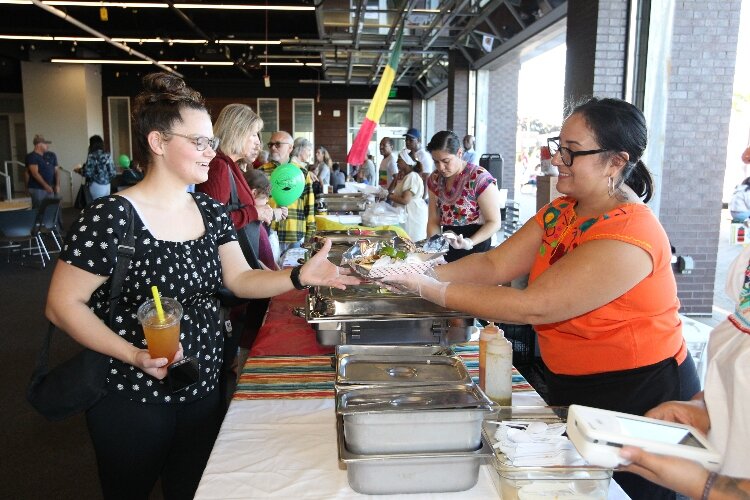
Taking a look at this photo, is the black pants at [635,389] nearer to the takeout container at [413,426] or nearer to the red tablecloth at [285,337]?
the takeout container at [413,426]

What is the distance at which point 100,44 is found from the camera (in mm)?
13102

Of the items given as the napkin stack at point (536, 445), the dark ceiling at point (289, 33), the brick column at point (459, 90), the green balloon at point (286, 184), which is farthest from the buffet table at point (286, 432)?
the brick column at point (459, 90)

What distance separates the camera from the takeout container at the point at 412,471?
1058 mm

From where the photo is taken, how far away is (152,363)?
136 cm

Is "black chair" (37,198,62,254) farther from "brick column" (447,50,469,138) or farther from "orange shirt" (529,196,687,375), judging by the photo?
"orange shirt" (529,196,687,375)

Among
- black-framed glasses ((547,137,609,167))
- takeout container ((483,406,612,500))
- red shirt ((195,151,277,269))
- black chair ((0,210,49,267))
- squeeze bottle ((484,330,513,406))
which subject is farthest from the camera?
black chair ((0,210,49,267))

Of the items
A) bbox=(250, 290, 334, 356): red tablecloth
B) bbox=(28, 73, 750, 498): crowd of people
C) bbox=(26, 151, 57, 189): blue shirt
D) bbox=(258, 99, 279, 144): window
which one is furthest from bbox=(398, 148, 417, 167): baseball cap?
bbox=(258, 99, 279, 144): window

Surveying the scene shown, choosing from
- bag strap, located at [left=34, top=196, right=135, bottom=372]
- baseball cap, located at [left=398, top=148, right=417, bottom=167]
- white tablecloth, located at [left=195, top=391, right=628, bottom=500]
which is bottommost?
white tablecloth, located at [left=195, top=391, right=628, bottom=500]

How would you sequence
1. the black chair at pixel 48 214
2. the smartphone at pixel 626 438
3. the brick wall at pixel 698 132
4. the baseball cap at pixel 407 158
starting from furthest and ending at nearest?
the baseball cap at pixel 407 158 → the black chair at pixel 48 214 → the brick wall at pixel 698 132 → the smartphone at pixel 626 438

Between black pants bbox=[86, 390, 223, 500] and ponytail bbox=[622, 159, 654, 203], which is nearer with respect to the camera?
black pants bbox=[86, 390, 223, 500]

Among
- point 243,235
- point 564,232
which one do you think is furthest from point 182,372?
point 243,235

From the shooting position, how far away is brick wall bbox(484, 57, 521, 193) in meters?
11.0

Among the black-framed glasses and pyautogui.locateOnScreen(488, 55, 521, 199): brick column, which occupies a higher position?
pyautogui.locateOnScreen(488, 55, 521, 199): brick column

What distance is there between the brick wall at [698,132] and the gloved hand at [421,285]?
3.84 metres
